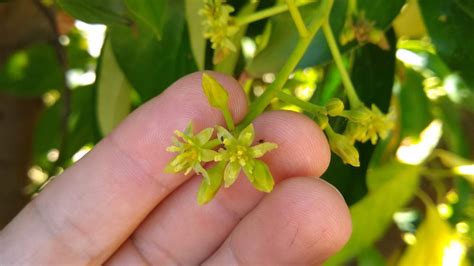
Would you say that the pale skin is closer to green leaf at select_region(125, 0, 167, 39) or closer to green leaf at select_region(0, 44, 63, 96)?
green leaf at select_region(125, 0, 167, 39)

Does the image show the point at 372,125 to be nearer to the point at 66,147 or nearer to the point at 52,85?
the point at 66,147

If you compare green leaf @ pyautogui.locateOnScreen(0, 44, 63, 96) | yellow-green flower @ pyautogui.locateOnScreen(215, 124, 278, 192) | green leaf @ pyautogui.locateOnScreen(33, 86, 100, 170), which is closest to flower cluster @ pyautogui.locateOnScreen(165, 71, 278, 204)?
yellow-green flower @ pyautogui.locateOnScreen(215, 124, 278, 192)

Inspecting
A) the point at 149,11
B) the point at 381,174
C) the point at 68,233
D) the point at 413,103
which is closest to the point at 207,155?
the point at 149,11

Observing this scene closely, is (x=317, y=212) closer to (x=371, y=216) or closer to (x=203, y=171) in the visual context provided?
(x=203, y=171)

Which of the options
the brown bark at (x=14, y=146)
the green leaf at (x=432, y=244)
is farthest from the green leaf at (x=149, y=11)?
the brown bark at (x=14, y=146)

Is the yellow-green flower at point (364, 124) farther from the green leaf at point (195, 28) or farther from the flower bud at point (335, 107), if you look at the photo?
the green leaf at point (195, 28)

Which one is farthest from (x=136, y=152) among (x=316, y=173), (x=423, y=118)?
(x=423, y=118)
